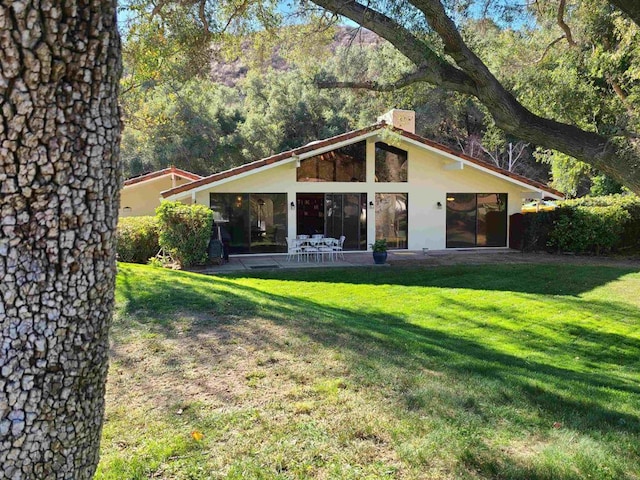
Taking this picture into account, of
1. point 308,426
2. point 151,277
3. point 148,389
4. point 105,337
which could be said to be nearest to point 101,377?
point 105,337

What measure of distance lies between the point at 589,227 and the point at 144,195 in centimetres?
1828

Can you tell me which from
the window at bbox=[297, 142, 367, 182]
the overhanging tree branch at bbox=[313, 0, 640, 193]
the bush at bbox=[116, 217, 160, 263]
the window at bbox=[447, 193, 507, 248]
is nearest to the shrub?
the window at bbox=[447, 193, 507, 248]

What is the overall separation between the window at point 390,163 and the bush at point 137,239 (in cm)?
832

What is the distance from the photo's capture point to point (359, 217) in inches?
717

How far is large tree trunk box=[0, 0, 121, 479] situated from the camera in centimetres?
155

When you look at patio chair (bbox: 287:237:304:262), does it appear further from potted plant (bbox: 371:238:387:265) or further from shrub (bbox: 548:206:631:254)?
shrub (bbox: 548:206:631:254)

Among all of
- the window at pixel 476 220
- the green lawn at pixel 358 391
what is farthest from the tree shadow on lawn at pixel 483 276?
the window at pixel 476 220

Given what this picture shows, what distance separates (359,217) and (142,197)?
10.4 m

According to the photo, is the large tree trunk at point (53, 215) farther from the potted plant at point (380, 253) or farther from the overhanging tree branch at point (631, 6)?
the potted plant at point (380, 253)

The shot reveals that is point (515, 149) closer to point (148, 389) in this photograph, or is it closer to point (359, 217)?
point (359, 217)

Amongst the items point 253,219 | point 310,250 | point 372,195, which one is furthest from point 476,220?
point 253,219

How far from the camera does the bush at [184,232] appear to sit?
1364 centimetres

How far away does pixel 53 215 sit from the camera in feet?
5.29

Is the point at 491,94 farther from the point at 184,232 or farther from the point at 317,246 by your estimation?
the point at 317,246
